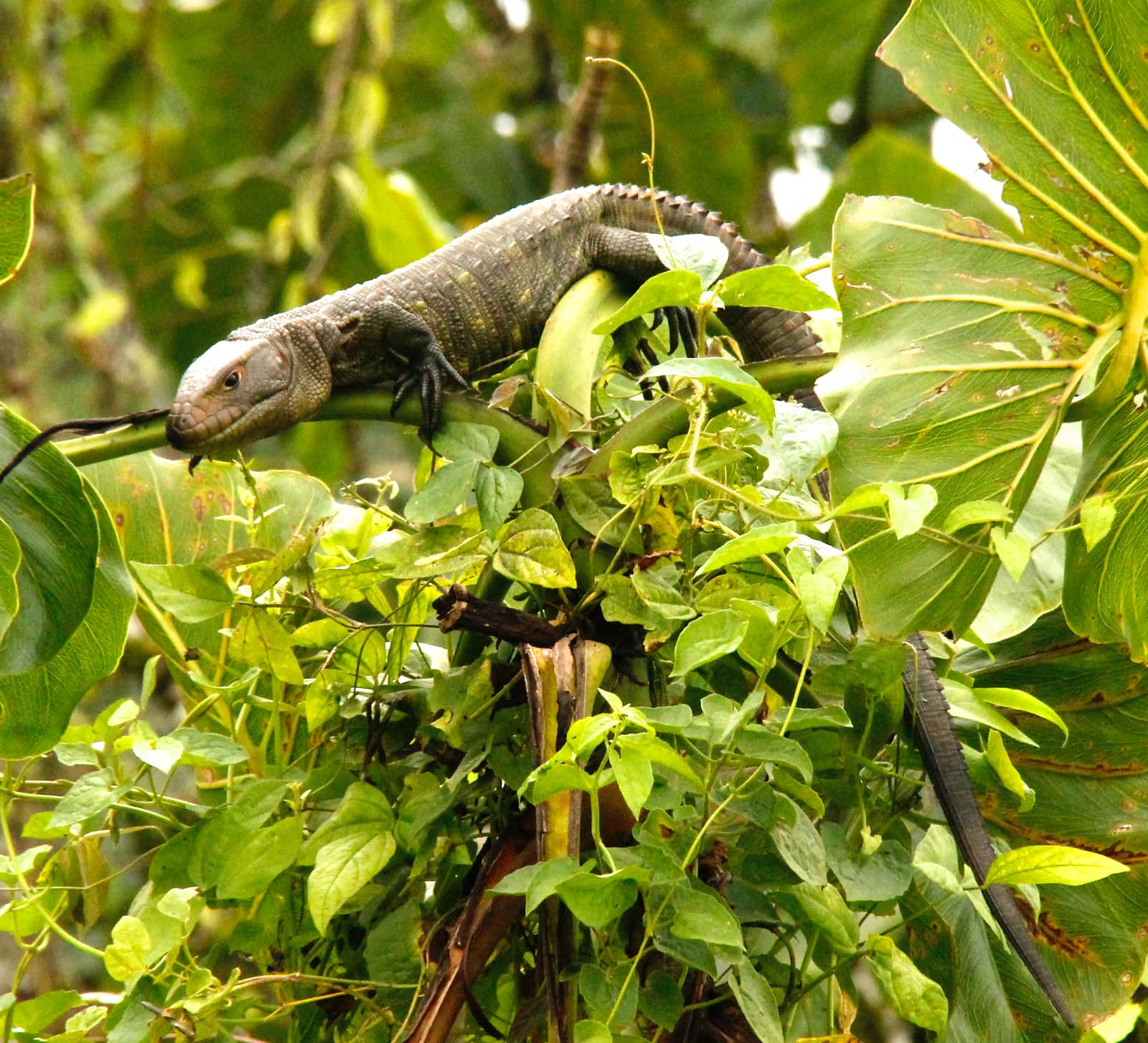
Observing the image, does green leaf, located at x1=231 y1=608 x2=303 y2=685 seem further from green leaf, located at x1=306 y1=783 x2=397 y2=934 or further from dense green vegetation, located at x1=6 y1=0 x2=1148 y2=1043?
green leaf, located at x1=306 y1=783 x2=397 y2=934

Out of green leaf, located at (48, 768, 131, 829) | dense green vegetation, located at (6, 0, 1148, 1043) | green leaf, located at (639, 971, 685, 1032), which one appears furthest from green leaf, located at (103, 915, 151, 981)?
green leaf, located at (639, 971, 685, 1032)

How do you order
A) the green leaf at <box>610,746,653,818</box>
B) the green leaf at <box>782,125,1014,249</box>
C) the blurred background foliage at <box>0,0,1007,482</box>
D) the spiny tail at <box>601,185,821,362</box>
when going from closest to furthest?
the green leaf at <box>610,746,653,818</box>
the spiny tail at <box>601,185,821,362</box>
the green leaf at <box>782,125,1014,249</box>
the blurred background foliage at <box>0,0,1007,482</box>

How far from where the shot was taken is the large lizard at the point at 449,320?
1.33 m

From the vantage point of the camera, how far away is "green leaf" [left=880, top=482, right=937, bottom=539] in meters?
0.80

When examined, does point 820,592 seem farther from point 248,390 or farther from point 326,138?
point 326,138

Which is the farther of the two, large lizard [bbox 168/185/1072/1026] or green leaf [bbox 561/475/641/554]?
large lizard [bbox 168/185/1072/1026]

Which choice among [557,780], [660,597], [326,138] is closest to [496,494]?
[660,597]

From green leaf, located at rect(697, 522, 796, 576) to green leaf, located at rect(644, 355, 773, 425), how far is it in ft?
0.28

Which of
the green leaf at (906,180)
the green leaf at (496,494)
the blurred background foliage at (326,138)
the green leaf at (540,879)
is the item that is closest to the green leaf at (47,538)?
the green leaf at (496,494)

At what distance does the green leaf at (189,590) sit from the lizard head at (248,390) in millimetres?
214

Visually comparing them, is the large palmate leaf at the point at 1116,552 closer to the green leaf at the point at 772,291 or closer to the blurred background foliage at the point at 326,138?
the green leaf at the point at 772,291

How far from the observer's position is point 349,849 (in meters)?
0.91

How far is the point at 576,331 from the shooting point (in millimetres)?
1147

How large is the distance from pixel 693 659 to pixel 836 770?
22 centimetres
